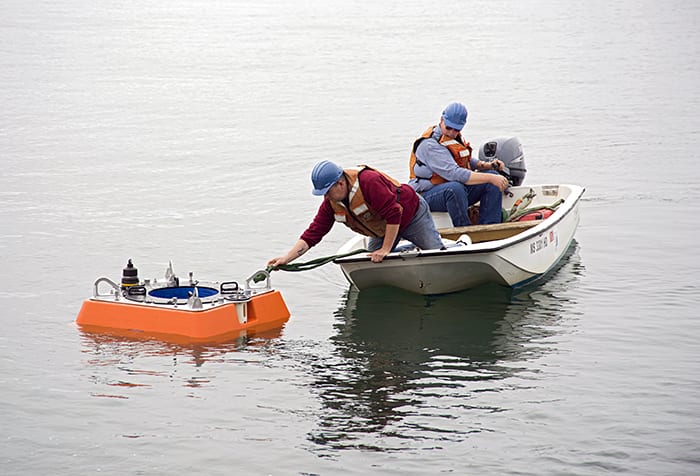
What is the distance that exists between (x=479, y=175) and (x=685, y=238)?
383 centimetres

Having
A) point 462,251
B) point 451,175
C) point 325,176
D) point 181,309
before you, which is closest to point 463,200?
point 451,175

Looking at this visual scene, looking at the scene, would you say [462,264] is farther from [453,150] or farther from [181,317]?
[181,317]

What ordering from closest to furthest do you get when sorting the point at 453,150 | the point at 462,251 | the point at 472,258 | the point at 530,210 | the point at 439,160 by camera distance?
1. the point at 462,251
2. the point at 472,258
3. the point at 439,160
4. the point at 453,150
5. the point at 530,210

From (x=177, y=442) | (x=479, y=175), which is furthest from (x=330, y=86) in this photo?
(x=177, y=442)

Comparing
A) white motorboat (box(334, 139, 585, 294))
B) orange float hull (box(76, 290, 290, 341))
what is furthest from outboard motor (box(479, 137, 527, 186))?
orange float hull (box(76, 290, 290, 341))

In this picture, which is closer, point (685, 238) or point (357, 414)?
point (357, 414)

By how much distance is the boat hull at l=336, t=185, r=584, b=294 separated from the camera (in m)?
9.79

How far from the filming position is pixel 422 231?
973 cm

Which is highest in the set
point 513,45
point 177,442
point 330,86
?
point 513,45

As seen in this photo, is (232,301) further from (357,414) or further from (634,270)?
(634,270)

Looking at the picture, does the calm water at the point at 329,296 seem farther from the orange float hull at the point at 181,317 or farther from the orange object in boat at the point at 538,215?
the orange object in boat at the point at 538,215

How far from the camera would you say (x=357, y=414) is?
299 inches

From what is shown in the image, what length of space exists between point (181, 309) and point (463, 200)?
326 centimetres

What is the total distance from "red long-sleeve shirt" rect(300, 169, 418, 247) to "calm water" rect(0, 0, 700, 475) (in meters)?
0.96
